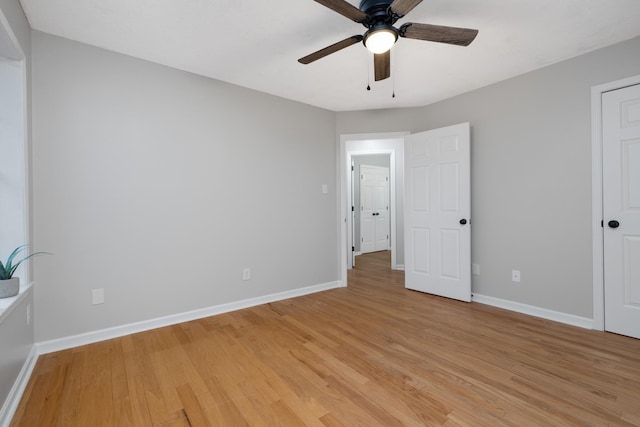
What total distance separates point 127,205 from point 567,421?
11.0 feet

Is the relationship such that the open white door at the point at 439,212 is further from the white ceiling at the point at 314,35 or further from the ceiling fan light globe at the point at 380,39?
the ceiling fan light globe at the point at 380,39

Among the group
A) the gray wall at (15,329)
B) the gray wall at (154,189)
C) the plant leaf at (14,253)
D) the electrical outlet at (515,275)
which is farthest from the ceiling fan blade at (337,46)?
the electrical outlet at (515,275)

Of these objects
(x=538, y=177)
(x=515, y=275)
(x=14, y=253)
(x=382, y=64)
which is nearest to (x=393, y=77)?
(x=382, y=64)

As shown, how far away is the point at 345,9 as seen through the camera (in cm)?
156

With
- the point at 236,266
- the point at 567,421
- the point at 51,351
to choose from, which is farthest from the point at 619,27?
the point at 51,351

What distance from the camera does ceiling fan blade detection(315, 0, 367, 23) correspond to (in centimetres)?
149

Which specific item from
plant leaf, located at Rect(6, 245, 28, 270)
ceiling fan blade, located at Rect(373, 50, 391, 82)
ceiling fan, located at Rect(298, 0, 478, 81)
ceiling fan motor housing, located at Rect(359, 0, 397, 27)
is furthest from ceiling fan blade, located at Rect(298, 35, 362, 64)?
plant leaf, located at Rect(6, 245, 28, 270)

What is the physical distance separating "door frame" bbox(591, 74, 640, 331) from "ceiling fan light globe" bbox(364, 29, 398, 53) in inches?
82.6

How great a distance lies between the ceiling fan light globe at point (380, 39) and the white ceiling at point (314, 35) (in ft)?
1.18

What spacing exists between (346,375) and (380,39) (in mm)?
2167

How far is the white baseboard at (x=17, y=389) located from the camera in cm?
144

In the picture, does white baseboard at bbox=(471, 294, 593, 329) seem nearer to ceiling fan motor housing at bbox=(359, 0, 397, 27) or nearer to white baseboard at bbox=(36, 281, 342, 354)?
white baseboard at bbox=(36, 281, 342, 354)

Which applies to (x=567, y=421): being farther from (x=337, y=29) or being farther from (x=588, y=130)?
(x=337, y=29)

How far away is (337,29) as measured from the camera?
213cm
